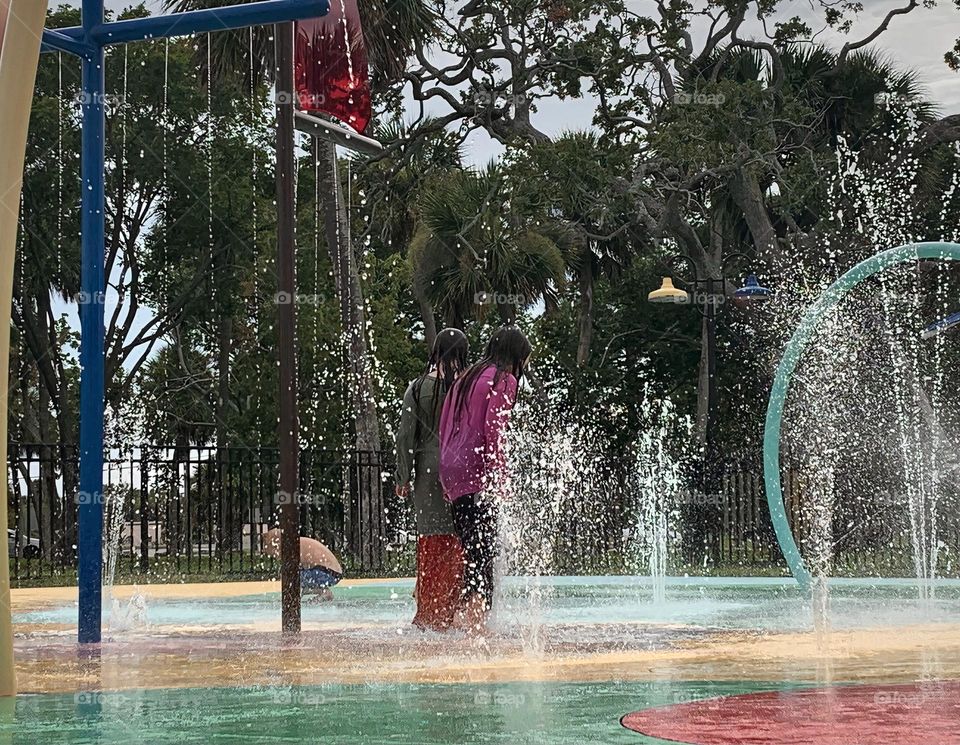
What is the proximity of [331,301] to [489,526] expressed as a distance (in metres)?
23.4

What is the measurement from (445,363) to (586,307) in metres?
26.2

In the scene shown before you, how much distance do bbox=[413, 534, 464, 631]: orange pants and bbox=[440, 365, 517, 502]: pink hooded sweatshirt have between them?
0.31 m

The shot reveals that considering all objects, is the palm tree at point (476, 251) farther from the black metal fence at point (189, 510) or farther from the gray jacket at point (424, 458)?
the gray jacket at point (424, 458)

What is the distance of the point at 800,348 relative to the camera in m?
11.7

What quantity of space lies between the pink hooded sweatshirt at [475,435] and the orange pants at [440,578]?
12.4 inches

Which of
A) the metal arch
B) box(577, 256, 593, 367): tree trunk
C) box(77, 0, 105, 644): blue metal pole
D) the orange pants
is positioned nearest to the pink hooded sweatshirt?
the orange pants

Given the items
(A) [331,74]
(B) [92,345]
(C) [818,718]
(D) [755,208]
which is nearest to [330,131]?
(B) [92,345]

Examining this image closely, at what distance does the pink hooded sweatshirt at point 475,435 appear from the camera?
7.89m

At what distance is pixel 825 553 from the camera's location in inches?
768

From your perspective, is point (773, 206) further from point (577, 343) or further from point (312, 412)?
point (312, 412)

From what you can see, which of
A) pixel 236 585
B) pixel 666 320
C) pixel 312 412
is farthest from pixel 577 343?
pixel 236 585

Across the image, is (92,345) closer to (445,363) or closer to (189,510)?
(445,363)

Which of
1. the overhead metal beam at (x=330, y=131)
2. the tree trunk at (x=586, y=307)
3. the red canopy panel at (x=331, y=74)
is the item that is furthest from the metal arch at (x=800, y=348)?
the tree trunk at (x=586, y=307)

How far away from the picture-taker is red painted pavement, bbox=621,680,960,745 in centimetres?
428
